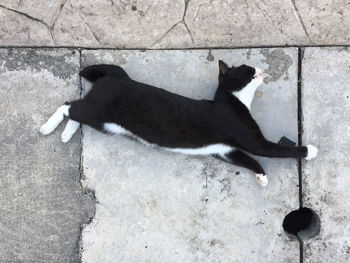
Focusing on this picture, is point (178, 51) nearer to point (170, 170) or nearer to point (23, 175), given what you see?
point (170, 170)

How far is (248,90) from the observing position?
279 cm

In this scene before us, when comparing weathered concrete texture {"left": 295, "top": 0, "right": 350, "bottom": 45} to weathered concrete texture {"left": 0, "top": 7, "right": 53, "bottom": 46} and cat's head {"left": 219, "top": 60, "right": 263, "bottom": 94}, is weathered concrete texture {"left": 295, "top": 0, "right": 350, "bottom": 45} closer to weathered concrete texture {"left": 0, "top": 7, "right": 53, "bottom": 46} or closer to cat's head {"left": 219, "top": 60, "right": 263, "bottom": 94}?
cat's head {"left": 219, "top": 60, "right": 263, "bottom": 94}

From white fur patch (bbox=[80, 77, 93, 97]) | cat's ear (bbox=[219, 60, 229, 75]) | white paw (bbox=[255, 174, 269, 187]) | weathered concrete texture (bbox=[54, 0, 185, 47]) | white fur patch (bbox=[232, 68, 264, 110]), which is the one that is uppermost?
weathered concrete texture (bbox=[54, 0, 185, 47])

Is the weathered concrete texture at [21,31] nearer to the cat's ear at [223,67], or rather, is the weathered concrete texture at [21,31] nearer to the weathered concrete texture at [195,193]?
the weathered concrete texture at [195,193]

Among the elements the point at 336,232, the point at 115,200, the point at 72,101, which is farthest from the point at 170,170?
the point at 336,232

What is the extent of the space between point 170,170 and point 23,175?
1.09m

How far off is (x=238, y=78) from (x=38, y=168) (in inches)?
62.9

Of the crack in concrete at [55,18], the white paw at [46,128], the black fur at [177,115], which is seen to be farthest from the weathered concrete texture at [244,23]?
the white paw at [46,128]

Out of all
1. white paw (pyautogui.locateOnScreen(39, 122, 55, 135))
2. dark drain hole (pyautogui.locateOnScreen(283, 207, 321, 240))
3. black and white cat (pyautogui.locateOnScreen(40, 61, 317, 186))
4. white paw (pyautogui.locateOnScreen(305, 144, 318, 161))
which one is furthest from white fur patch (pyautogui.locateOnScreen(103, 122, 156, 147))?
dark drain hole (pyautogui.locateOnScreen(283, 207, 321, 240))

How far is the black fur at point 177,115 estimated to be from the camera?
2.59 m

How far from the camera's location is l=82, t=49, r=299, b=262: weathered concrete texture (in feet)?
9.52

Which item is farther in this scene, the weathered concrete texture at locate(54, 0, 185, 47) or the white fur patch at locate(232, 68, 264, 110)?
the weathered concrete texture at locate(54, 0, 185, 47)

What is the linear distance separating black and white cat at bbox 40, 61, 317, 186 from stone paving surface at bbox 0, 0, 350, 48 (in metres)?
0.36

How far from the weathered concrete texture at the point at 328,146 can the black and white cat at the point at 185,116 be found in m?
0.17
